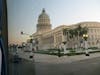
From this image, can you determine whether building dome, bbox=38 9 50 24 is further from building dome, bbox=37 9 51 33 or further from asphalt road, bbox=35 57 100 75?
asphalt road, bbox=35 57 100 75

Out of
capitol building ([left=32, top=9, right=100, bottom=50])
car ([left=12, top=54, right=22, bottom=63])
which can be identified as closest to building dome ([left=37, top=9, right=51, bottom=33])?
capitol building ([left=32, top=9, right=100, bottom=50])

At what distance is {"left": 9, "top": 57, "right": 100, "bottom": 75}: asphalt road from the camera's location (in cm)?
120

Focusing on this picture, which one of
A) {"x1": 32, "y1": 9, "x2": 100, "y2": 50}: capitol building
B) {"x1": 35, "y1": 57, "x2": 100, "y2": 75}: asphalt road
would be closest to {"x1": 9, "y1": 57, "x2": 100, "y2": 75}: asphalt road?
{"x1": 35, "y1": 57, "x2": 100, "y2": 75}: asphalt road

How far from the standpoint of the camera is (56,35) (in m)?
1.30

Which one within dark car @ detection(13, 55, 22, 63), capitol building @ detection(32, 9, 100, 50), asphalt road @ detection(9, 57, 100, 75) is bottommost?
asphalt road @ detection(9, 57, 100, 75)

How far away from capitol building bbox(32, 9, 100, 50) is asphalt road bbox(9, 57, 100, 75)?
0.12 metres

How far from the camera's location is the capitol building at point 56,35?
124cm

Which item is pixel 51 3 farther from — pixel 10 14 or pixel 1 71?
pixel 1 71

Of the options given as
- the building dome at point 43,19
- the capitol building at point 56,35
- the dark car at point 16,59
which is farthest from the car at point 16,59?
the building dome at point 43,19

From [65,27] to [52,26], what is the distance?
0.09 metres

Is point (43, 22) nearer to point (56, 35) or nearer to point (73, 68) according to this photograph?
point (56, 35)

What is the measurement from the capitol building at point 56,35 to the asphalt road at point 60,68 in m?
0.12

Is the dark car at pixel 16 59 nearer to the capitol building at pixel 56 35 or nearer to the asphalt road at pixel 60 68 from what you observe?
the asphalt road at pixel 60 68

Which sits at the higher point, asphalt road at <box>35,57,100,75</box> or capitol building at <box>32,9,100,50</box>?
capitol building at <box>32,9,100,50</box>
